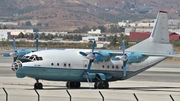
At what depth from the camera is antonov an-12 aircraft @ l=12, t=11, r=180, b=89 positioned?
49156mm

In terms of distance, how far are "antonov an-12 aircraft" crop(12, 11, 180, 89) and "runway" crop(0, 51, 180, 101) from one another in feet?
3.67

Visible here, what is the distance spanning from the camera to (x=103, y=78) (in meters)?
51.7

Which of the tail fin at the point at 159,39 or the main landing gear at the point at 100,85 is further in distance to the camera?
the tail fin at the point at 159,39

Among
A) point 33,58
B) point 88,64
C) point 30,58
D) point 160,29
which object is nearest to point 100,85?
point 88,64

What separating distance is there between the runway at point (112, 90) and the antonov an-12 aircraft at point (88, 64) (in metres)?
1.12

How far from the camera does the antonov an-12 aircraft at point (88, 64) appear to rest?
49.2 meters

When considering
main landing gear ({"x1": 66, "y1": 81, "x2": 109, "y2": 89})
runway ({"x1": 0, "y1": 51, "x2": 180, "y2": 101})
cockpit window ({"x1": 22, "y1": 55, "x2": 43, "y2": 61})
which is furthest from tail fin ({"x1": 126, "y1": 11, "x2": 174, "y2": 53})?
cockpit window ({"x1": 22, "y1": 55, "x2": 43, "y2": 61})

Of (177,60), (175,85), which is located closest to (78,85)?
(175,85)

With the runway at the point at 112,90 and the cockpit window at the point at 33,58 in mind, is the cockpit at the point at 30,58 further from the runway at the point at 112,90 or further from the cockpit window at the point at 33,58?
the runway at the point at 112,90

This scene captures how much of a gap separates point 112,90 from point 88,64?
3.57m

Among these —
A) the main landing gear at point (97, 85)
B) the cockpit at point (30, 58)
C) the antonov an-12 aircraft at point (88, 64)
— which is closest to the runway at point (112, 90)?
the main landing gear at point (97, 85)

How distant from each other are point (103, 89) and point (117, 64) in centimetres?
345

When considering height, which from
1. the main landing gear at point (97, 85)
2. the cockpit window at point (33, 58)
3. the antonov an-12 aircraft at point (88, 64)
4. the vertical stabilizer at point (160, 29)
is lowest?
the main landing gear at point (97, 85)

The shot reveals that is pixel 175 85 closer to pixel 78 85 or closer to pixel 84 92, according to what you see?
pixel 78 85
